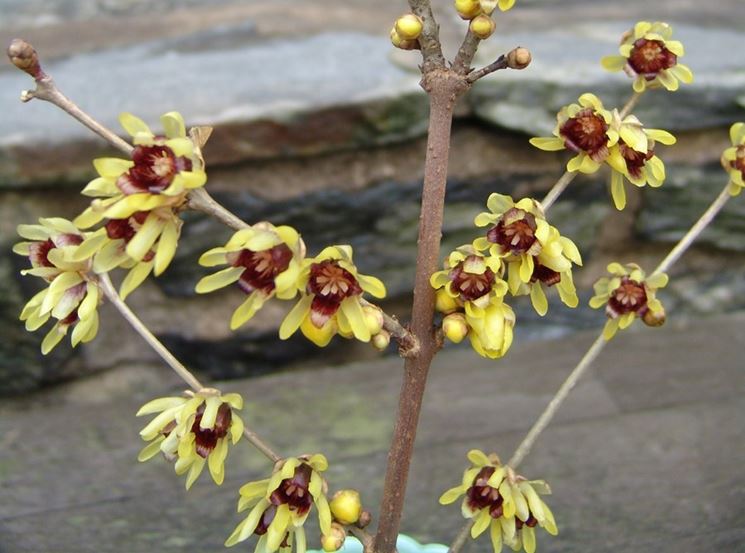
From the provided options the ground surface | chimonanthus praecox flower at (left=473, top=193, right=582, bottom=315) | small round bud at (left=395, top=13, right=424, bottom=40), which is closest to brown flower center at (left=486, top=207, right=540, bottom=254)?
chimonanthus praecox flower at (left=473, top=193, right=582, bottom=315)

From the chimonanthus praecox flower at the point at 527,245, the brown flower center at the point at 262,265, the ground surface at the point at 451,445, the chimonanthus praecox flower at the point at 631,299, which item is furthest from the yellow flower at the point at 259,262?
the ground surface at the point at 451,445

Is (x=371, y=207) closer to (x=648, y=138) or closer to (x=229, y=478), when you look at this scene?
(x=229, y=478)

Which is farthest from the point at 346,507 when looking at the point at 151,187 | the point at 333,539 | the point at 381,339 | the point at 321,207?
the point at 321,207

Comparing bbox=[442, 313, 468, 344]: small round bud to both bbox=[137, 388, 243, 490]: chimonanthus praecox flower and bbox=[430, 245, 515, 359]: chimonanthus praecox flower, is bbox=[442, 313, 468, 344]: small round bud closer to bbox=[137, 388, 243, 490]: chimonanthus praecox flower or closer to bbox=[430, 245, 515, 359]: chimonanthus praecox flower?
bbox=[430, 245, 515, 359]: chimonanthus praecox flower

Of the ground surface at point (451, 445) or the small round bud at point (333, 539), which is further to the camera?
the ground surface at point (451, 445)

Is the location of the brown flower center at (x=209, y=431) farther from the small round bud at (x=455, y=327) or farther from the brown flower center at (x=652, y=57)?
the brown flower center at (x=652, y=57)

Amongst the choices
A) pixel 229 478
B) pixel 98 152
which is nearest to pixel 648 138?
pixel 229 478
